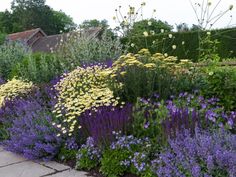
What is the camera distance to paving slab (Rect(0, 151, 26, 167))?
4.76m

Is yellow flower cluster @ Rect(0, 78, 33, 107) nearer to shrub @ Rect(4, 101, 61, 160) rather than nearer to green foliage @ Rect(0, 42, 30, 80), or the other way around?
shrub @ Rect(4, 101, 61, 160)

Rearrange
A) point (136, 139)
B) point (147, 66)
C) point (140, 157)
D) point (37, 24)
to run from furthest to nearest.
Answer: point (37, 24)
point (147, 66)
point (136, 139)
point (140, 157)

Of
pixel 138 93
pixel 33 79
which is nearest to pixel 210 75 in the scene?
pixel 138 93

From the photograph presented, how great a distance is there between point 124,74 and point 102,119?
117 centimetres

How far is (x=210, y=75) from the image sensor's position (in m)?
5.10

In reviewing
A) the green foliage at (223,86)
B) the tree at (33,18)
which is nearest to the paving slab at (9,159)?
the green foliage at (223,86)

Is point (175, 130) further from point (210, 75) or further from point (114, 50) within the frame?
point (114, 50)

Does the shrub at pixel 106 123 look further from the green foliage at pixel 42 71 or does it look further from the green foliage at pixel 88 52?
the green foliage at pixel 42 71

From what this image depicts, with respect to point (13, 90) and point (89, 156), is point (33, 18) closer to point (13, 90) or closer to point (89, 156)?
point (13, 90)

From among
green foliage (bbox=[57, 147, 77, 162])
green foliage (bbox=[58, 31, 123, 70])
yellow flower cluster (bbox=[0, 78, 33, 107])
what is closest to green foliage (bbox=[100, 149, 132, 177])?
green foliage (bbox=[57, 147, 77, 162])

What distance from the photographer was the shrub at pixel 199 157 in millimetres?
2904

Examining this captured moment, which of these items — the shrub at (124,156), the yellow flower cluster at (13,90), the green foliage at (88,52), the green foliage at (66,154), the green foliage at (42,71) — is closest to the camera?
the shrub at (124,156)

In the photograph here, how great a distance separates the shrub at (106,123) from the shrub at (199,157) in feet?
2.58

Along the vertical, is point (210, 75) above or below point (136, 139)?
above
